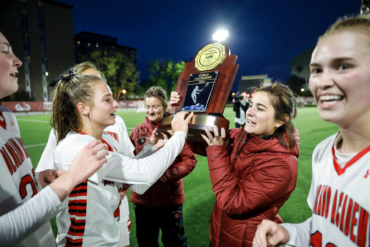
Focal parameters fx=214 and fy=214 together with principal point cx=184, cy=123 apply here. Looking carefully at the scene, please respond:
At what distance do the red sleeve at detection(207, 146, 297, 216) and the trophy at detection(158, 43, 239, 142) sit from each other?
327 millimetres

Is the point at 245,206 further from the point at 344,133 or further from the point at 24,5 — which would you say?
the point at 24,5

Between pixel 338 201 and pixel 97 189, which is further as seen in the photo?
pixel 97 189

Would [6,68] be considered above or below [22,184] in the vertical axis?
above

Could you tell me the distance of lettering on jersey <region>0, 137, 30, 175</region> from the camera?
1106 millimetres

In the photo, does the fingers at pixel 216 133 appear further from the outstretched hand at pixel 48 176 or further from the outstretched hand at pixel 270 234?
the outstretched hand at pixel 48 176

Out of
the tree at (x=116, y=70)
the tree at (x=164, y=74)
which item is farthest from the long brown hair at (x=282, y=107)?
the tree at (x=164, y=74)

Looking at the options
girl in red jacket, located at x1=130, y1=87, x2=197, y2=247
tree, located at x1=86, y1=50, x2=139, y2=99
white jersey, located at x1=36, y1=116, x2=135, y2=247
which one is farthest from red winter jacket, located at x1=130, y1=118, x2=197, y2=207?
tree, located at x1=86, y1=50, x2=139, y2=99

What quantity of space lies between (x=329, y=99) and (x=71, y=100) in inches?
65.0

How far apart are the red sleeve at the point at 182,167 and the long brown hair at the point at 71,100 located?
1019 mm

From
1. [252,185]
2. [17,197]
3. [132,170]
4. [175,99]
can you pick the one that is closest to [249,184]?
[252,185]

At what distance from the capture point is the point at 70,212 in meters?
1.46

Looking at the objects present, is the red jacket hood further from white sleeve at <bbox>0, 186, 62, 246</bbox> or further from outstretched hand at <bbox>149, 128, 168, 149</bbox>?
white sleeve at <bbox>0, 186, 62, 246</bbox>

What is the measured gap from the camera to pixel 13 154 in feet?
3.87

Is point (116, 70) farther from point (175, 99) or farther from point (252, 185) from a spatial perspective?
point (252, 185)
